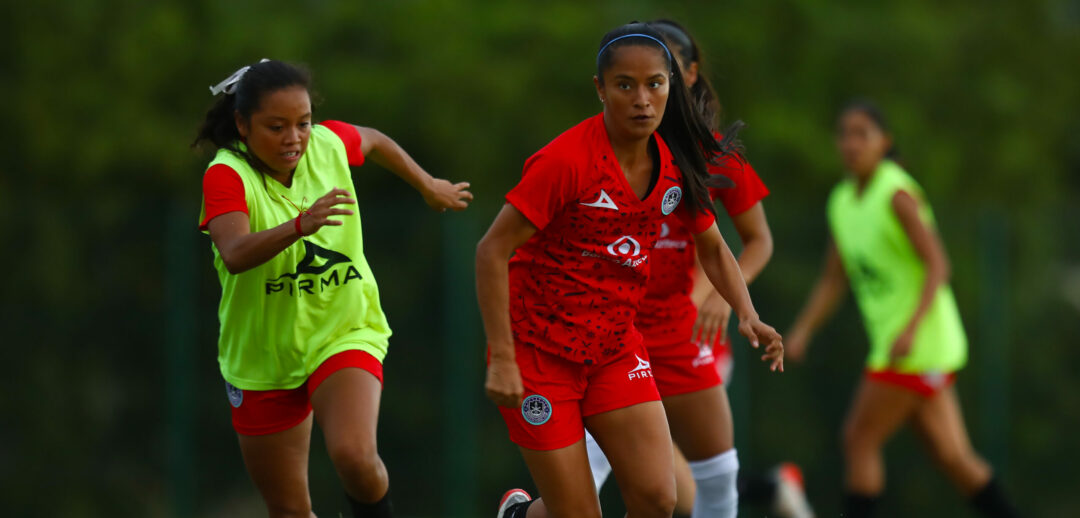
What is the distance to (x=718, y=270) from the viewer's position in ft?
14.5

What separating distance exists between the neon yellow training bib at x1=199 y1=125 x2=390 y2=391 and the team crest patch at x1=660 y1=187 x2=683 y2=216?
44.2 inches

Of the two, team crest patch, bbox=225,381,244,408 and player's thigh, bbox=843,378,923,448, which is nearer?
team crest patch, bbox=225,381,244,408

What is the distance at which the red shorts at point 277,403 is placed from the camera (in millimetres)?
4613

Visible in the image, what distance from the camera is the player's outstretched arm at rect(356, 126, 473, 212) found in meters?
4.98

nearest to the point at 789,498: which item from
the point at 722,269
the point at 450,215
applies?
the point at 450,215

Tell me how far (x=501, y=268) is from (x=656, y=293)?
1.31 meters

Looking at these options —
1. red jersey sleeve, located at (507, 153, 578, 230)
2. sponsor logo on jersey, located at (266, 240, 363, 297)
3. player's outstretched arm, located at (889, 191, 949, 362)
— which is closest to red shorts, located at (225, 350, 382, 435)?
sponsor logo on jersey, located at (266, 240, 363, 297)

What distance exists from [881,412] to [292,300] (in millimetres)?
3959

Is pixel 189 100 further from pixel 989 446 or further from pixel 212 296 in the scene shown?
pixel 989 446

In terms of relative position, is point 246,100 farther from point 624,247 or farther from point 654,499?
point 654,499

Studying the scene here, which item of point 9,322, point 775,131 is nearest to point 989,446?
point 775,131

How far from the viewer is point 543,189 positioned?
13.1ft

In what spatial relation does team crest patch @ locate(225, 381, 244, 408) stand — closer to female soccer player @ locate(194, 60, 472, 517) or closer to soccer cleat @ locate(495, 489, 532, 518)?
female soccer player @ locate(194, 60, 472, 517)

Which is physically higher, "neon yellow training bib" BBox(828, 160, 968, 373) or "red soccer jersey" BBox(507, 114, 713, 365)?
"red soccer jersey" BBox(507, 114, 713, 365)
